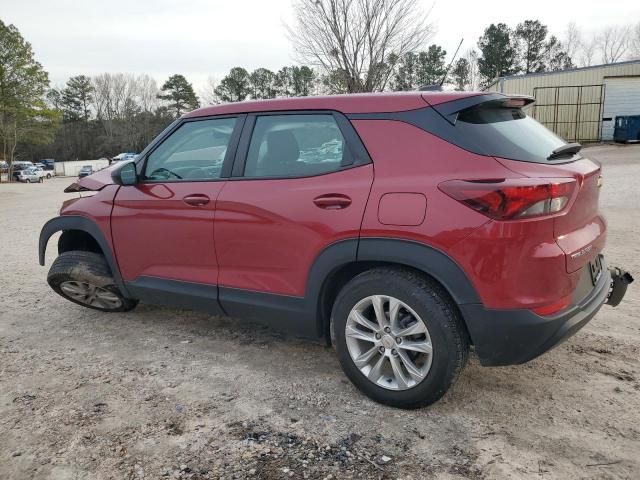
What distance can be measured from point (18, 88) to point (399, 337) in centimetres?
4143

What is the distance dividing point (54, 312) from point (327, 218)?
10.3ft

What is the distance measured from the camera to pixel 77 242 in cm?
456

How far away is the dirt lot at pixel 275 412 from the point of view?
2395 millimetres

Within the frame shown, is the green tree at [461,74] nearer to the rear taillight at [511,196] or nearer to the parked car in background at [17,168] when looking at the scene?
the parked car in background at [17,168]

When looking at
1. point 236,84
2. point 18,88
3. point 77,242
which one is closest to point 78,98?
point 236,84

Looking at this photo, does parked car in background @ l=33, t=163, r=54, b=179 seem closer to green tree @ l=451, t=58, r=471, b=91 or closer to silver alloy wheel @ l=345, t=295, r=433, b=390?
green tree @ l=451, t=58, r=471, b=91

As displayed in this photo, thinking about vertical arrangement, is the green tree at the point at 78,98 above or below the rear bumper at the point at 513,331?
above

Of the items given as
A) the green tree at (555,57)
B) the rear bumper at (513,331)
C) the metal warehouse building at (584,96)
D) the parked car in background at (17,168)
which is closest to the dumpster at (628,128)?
the metal warehouse building at (584,96)

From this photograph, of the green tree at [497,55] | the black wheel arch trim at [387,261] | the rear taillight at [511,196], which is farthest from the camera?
the green tree at [497,55]

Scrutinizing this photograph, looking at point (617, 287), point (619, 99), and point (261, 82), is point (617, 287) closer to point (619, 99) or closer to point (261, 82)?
point (619, 99)

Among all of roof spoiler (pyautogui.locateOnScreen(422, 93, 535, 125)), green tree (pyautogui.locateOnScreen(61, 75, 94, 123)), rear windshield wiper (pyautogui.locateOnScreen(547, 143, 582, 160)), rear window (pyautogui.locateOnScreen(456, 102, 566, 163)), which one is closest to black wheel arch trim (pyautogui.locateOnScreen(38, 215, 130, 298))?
roof spoiler (pyautogui.locateOnScreen(422, 93, 535, 125))

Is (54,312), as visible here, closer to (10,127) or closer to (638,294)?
(638,294)

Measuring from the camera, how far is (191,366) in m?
3.48

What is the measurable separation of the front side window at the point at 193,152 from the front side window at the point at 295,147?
264 mm
